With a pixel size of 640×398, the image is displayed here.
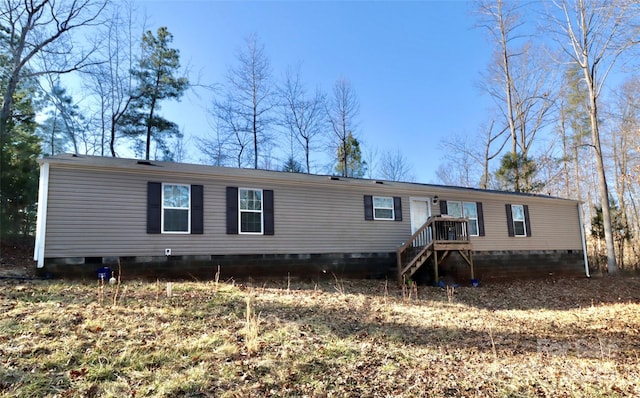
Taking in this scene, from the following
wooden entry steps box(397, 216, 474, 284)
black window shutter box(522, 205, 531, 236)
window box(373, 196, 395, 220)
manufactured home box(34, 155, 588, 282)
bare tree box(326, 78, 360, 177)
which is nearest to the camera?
manufactured home box(34, 155, 588, 282)

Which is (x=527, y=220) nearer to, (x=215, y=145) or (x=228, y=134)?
(x=228, y=134)

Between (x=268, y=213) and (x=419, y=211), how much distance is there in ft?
18.4

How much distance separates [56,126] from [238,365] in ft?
68.6

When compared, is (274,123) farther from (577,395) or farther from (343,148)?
(577,395)

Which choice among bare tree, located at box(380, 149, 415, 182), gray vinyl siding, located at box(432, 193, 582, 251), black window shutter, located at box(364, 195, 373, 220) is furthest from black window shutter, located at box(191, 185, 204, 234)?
bare tree, located at box(380, 149, 415, 182)

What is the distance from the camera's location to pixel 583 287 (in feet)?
44.1

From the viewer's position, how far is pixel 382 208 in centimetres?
1234

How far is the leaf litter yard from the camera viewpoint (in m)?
3.68

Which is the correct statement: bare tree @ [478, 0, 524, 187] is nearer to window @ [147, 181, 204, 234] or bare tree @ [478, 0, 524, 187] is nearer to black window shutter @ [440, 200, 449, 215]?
black window shutter @ [440, 200, 449, 215]

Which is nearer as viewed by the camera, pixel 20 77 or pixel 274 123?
pixel 20 77

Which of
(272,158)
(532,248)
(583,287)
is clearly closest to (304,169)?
(272,158)

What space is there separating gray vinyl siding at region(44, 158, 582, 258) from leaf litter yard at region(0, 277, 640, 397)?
1318mm

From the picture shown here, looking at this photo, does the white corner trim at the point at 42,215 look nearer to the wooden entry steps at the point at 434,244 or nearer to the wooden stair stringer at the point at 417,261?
the wooden entry steps at the point at 434,244

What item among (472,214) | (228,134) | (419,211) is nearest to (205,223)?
(419,211)
